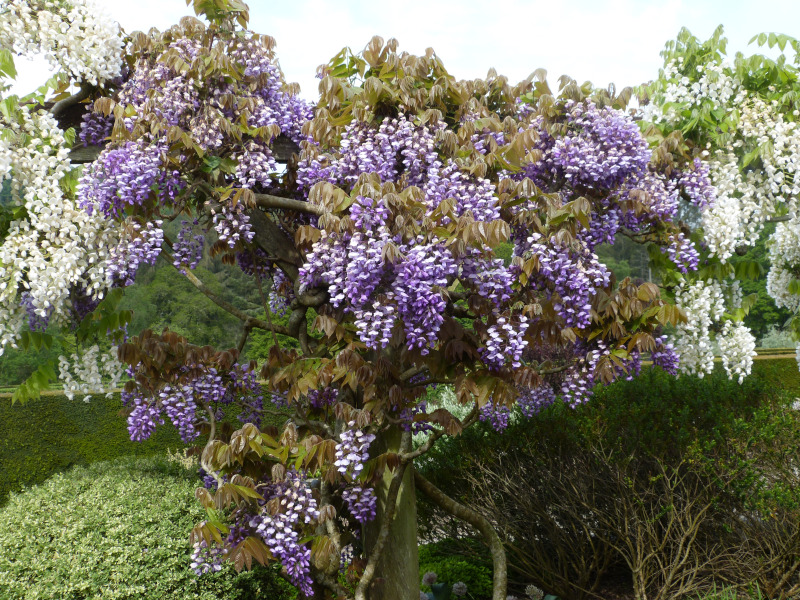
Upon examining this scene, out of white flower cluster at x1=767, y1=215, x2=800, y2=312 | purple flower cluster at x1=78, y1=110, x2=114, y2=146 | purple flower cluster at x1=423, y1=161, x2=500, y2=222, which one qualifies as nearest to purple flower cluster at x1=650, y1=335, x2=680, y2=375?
purple flower cluster at x1=423, y1=161, x2=500, y2=222

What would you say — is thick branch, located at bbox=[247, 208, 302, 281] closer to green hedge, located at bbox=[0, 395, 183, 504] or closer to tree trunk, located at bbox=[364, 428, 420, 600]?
tree trunk, located at bbox=[364, 428, 420, 600]

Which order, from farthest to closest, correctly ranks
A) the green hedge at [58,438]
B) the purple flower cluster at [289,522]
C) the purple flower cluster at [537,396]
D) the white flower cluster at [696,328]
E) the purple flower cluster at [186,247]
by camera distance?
1. the green hedge at [58,438]
2. the white flower cluster at [696,328]
3. the purple flower cluster at [537,396]
4. the purple flower cluster at [186,247]
5. the purple flower cluster at [289,522]

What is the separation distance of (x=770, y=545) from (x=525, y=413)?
6.29 feet

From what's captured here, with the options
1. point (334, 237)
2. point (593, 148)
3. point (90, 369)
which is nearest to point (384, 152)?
point (334, 237)

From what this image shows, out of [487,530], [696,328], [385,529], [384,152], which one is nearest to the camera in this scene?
[384,152]

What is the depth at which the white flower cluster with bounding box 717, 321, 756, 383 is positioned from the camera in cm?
534

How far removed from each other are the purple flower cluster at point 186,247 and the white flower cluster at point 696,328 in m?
3.47

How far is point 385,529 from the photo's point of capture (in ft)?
14.2

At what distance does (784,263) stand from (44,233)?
6376 mm

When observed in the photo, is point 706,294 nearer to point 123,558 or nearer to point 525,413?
point 525,413

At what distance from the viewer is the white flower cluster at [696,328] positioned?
512cm

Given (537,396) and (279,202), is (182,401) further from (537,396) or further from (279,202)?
(537,396)

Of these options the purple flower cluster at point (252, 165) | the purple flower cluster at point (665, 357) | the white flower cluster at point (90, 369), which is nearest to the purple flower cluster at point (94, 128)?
the purple flower cluster at point (252, 165)

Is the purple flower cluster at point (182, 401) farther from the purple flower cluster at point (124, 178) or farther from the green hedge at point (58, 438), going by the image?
the green hedge at point (58, 438)
